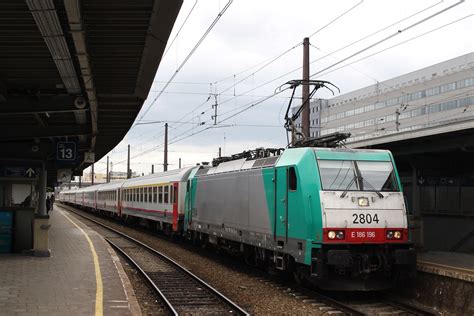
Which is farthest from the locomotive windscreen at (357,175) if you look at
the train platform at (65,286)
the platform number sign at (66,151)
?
the platform number sign at (66,151)

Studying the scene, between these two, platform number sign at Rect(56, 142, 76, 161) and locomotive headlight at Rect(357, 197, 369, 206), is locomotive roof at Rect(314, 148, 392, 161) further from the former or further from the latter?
platform number sign at Rect(56, 142, 76, 161)

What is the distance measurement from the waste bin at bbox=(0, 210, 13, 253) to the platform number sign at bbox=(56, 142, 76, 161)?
299cm

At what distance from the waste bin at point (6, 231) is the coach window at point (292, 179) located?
752 centimetres

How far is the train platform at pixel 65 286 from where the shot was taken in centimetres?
810

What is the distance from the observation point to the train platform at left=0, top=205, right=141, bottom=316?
8.10 m

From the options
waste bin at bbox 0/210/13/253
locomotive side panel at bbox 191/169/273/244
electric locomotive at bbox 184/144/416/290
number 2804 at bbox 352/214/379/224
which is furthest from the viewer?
waste bin at bbox 0/210/13/253

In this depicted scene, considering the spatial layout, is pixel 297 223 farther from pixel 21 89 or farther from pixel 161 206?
pixel 161 206

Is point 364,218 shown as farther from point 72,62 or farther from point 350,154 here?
point 72,62

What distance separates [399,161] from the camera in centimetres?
1748

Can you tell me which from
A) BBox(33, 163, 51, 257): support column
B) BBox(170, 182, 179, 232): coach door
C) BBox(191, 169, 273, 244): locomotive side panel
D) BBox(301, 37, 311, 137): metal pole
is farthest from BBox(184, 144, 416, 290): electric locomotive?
BBox(170, 182, 179, 232): coach door

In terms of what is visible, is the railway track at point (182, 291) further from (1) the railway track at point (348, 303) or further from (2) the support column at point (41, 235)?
(2) the support column at point (41, 235)

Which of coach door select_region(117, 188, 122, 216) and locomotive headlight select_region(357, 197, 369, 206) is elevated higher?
locomotive headlight select_region(357, 197, 369, 206)

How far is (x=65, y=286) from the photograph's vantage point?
391 inches

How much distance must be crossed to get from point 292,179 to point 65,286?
4634 millimetres
